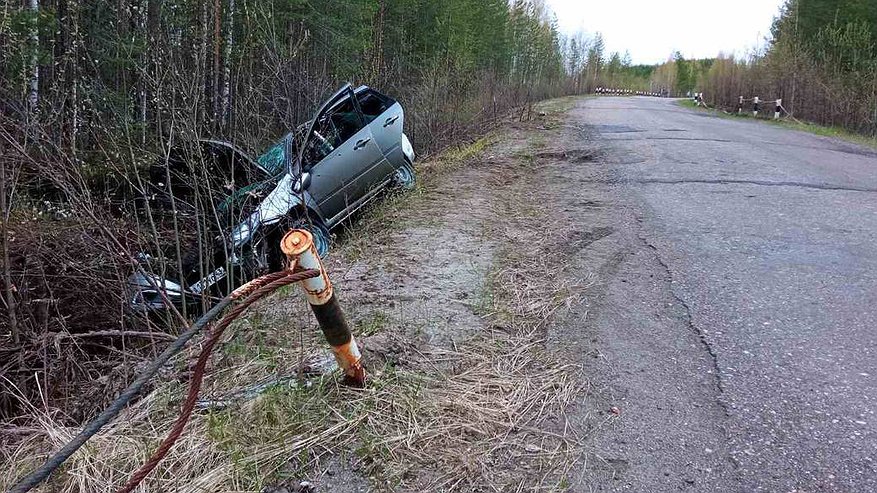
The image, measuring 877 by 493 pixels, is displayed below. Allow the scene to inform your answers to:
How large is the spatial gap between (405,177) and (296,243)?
6560mm

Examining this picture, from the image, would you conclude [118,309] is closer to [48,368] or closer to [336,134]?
[48,368]

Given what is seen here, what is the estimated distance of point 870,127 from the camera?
16.0 metres

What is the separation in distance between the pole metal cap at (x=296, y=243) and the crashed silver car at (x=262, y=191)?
8.27 feet

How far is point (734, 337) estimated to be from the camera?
3.53 m

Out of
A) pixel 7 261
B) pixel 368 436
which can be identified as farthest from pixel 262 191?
pixel 368 436

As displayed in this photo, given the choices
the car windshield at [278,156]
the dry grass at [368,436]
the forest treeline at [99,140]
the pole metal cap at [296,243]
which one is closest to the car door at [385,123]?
the forest treeline at [99,140]

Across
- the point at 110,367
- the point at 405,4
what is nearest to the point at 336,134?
the point at 110,367

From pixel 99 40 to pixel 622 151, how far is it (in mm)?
Answer: 10128

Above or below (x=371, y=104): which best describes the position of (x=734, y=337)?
below

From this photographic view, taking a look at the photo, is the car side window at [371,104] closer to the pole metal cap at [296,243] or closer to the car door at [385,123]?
the car door at [385,123]

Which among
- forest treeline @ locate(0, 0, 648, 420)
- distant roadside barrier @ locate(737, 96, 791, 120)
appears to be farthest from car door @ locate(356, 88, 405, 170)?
distant roadside barrier @ locate(737, 96, 791, 120)

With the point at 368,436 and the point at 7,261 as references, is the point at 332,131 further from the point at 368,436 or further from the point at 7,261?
the point at 368,436

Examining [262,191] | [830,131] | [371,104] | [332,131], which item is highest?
[371,104]

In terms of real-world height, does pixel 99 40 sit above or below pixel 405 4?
below
